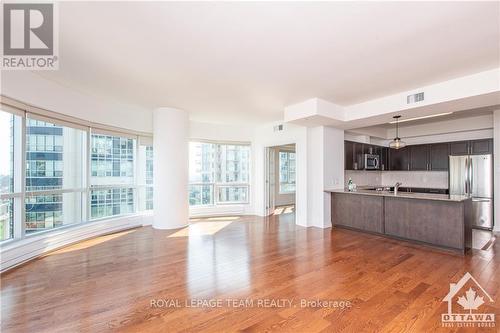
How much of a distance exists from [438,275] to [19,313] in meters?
4.46

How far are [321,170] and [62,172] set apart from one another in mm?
5092

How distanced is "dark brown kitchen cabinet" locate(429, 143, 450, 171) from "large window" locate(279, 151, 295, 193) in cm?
424

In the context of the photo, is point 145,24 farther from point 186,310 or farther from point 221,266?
point 221,266

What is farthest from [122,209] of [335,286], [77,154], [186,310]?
[335,286]

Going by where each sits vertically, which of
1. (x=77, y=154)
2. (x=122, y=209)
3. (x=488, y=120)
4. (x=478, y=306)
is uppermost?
(x=488, y=120)

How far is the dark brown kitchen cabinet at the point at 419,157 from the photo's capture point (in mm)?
6590

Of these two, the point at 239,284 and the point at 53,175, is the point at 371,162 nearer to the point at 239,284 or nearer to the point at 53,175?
the point at 239,284

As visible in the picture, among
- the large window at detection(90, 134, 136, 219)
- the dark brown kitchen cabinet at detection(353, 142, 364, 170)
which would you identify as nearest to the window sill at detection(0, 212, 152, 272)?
the large window at detection(90, 134, 136, 219)

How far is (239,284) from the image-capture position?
2742mm

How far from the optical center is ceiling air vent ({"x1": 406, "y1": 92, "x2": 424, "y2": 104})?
3881 millimetres

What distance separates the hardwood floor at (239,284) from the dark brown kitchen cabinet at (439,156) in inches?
95.6

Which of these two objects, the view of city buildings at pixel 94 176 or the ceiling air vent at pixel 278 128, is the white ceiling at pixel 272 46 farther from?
the ceiling air vent at pixel 278 128

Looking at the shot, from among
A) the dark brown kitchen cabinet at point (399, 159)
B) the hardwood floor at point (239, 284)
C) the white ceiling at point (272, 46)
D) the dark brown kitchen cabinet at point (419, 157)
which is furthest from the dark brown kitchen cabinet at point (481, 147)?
the white ceiling at point (272, 46)

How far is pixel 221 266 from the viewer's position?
10.6 ft
